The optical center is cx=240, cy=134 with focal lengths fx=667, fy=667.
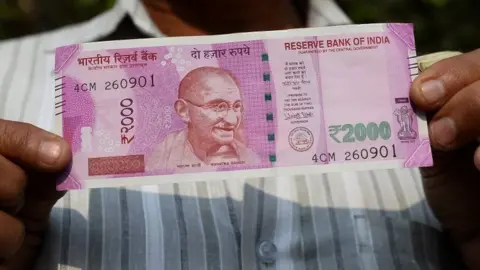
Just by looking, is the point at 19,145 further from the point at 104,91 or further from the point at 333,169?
the point at 333,169

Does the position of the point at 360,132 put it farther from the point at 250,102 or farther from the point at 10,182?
the point at 10,182

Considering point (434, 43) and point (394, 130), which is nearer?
point (394, 130)

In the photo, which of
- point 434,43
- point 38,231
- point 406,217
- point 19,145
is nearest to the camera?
point 19,145

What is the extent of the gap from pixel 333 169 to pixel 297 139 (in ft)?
0.22

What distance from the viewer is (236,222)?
1.11 metres

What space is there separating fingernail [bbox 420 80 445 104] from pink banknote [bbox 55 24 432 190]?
3cm

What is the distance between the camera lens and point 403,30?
952 mm

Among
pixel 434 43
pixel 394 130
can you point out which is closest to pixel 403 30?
pixel 394 130

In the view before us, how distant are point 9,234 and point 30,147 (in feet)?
0.38

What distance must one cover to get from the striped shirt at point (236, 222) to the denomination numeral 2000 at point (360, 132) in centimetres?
22

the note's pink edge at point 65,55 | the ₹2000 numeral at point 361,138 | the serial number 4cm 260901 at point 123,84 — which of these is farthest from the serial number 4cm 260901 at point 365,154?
the note's pink edge at point 65,55

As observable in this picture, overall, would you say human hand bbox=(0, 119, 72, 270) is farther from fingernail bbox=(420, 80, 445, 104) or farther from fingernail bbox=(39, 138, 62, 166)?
fingernail bbox=(420, 80, 445, 104)

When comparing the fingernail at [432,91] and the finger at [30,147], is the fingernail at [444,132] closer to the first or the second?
the fingernail at [432,91]

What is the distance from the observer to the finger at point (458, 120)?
2.90 ft
